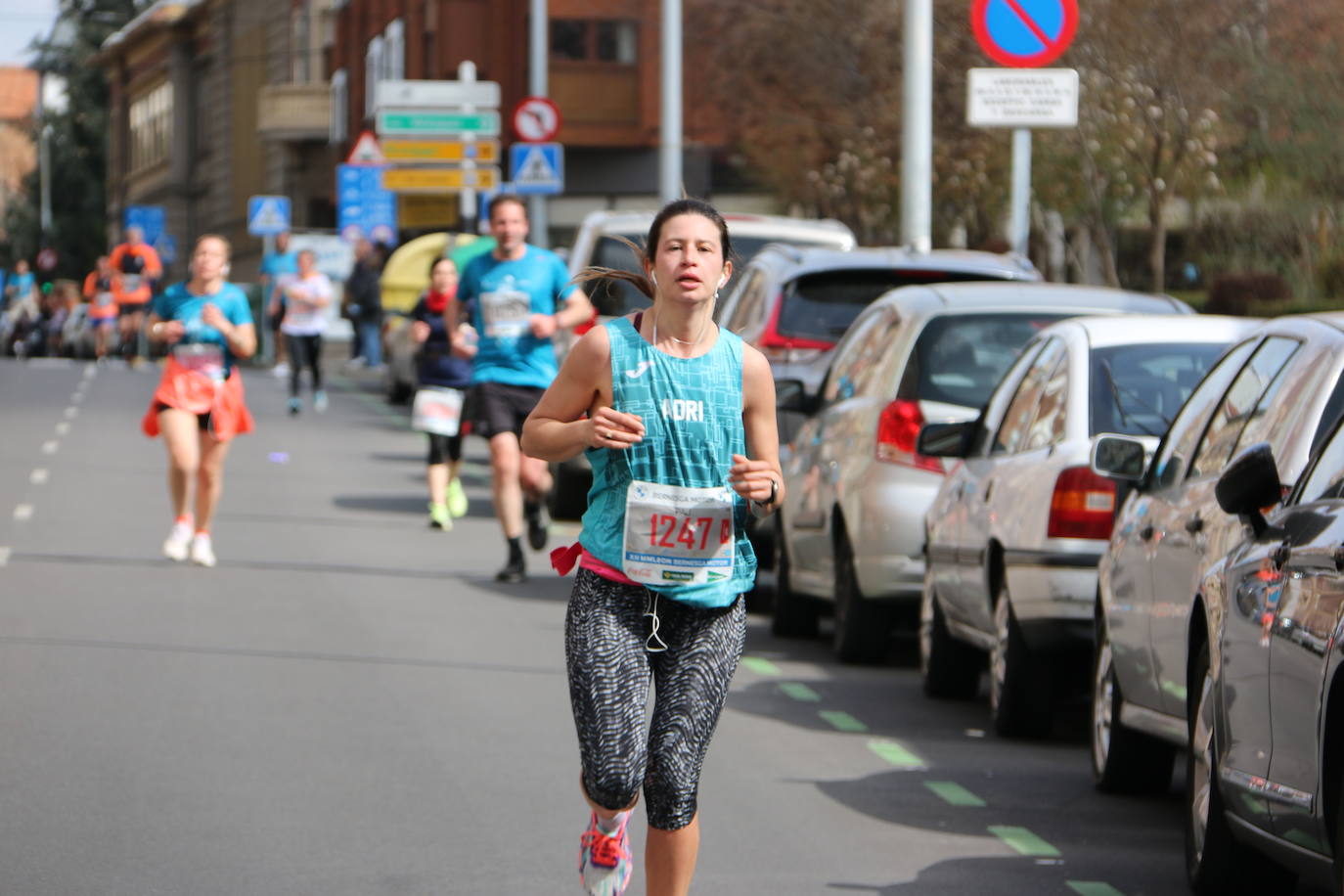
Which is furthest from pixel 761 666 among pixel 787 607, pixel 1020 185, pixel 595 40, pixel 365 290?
pixel 595 40

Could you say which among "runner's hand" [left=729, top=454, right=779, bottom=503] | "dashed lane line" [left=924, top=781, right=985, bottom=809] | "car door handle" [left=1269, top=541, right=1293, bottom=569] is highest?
"runner's hand" [left=729, top=454, right=779, bottom=503]

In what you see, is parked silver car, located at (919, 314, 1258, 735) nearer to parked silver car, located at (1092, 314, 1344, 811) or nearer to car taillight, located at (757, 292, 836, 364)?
parked silver car, located at (1092, 314, 1344, 811)

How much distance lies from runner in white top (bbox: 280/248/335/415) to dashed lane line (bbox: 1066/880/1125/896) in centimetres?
2418

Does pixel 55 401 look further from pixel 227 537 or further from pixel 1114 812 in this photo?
pixel 1114 812

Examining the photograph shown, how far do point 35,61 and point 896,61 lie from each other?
7757 centimetres

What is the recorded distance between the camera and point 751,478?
19.2 feet

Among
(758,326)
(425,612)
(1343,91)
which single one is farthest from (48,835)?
(1343,91)

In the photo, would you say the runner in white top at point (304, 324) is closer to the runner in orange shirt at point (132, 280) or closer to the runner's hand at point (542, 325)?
the runner in orange shirt at point (132, 280)

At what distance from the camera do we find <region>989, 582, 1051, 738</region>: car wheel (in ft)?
32.1

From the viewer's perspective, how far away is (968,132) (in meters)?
33.1

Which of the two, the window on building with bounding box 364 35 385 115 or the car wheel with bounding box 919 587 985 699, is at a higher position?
the window on building with bounding box 364 35 385 115

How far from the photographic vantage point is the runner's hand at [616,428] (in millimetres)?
5887

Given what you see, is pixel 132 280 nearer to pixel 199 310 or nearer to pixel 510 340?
pixel 199 310

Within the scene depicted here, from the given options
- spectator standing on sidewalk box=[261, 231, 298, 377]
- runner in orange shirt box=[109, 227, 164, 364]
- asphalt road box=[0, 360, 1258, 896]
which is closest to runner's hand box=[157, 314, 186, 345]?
asphalt road box=[0, 360, 1258, 896]
